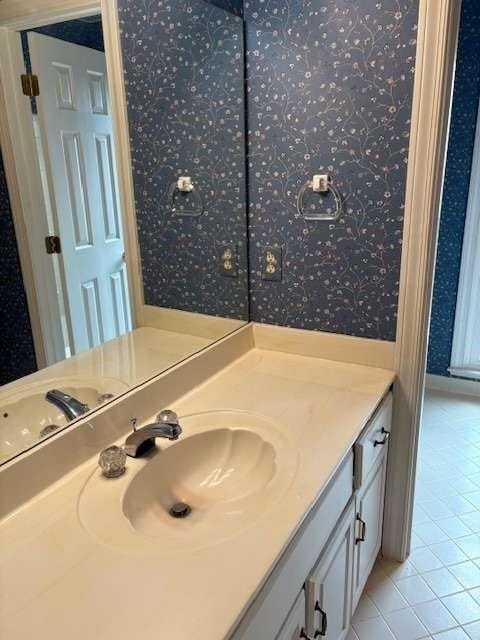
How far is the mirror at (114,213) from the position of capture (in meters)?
1.05

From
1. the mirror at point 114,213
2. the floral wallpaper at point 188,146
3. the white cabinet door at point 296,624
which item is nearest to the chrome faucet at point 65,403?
the mirror at point 114,213

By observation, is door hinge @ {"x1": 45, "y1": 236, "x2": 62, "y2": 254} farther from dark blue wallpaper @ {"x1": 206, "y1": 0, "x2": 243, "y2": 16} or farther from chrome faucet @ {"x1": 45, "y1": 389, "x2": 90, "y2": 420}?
dark blue wallpaper @ {"x1": 206, "y1": 0, "x2": 243, "y2": 16}

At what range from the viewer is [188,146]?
64.0 inches

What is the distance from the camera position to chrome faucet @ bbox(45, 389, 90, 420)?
1139mm

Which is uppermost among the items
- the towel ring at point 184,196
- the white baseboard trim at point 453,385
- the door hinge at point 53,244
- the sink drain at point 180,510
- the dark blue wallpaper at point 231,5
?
the dark blue wallpaper at point 231,5

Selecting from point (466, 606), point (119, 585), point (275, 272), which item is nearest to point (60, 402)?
point (119, 585)

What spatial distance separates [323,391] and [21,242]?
3.02 feet

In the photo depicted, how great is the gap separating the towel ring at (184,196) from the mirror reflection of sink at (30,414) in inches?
26.1

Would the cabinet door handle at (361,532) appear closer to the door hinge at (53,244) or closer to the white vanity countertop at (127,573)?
the white vanity countertop at (127,573)

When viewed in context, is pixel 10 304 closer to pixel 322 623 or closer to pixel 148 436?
pixel 148 436

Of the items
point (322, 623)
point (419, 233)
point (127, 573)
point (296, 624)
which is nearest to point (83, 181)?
point (127, 573)

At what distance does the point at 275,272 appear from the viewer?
179 centimetres

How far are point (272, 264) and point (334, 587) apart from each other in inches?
40.4

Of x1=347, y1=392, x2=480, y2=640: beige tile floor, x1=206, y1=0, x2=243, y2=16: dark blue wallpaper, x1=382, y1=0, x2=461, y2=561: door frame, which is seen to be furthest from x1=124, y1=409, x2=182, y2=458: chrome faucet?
x1=206, y1=0, x2=243, y2=16: dark blue wallpaper
